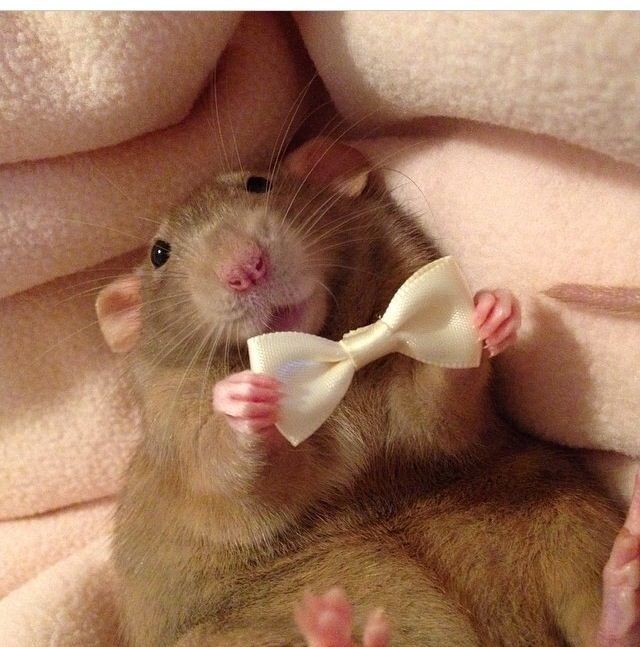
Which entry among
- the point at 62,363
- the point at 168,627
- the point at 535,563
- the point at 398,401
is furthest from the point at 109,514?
the point at 535,563

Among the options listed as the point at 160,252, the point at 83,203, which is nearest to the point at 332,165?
the point at 160,252

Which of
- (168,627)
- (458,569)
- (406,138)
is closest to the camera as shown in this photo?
(458,569)

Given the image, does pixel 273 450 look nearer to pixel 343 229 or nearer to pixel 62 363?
pixel 343 229

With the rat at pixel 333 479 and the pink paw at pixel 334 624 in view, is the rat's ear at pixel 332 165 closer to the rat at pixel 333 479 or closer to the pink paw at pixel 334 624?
the rat at pixel 333 479

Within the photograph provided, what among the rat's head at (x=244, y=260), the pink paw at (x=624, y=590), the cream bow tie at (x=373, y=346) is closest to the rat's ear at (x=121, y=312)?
the rat's head at (x=244, y=260)

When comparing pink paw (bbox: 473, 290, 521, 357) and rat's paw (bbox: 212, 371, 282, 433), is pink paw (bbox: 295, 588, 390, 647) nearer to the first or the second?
rat's paw (bbox: 212, 371, 282, 433)

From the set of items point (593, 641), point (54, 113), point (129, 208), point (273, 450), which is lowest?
point (593, 641)
